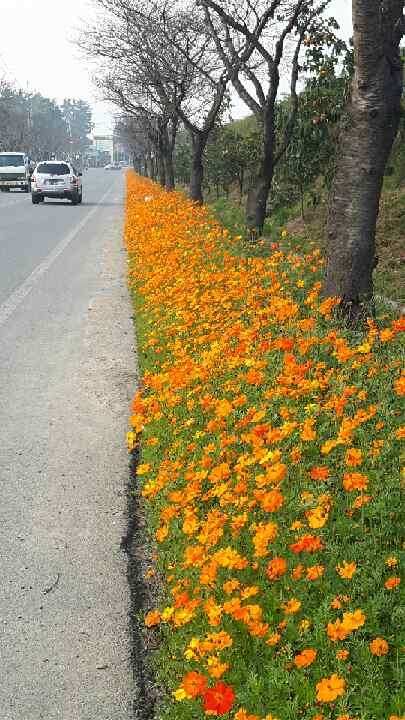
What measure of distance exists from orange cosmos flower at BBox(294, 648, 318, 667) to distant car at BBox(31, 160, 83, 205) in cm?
3055

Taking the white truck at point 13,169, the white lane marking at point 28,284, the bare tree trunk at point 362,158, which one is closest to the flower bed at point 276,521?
the bare tree trunk at point 362,158

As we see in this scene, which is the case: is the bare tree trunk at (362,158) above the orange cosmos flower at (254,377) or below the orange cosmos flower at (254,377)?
above

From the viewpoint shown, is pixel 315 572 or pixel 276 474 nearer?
pixel 315 572

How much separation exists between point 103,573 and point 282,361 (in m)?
2.17

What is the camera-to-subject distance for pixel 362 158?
20.1ft

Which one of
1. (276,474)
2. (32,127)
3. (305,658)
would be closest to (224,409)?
(276,474)

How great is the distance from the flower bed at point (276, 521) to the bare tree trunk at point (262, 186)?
7892 mm

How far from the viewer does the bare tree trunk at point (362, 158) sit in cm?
581

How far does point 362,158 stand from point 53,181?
27.0 meters

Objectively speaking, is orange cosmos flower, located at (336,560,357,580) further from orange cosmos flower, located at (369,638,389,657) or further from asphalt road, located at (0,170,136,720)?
asphalt road, located at (0,170,136,720)

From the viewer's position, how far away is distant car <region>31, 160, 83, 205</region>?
31.1 metres

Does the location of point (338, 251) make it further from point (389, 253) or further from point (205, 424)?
point (389, 253)

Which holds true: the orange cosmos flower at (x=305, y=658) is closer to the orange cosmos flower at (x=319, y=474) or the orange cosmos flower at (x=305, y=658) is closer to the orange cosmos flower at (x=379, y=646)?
the orange cosmos flower at (x=379, y=646)

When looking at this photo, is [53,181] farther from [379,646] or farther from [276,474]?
[379,646]
